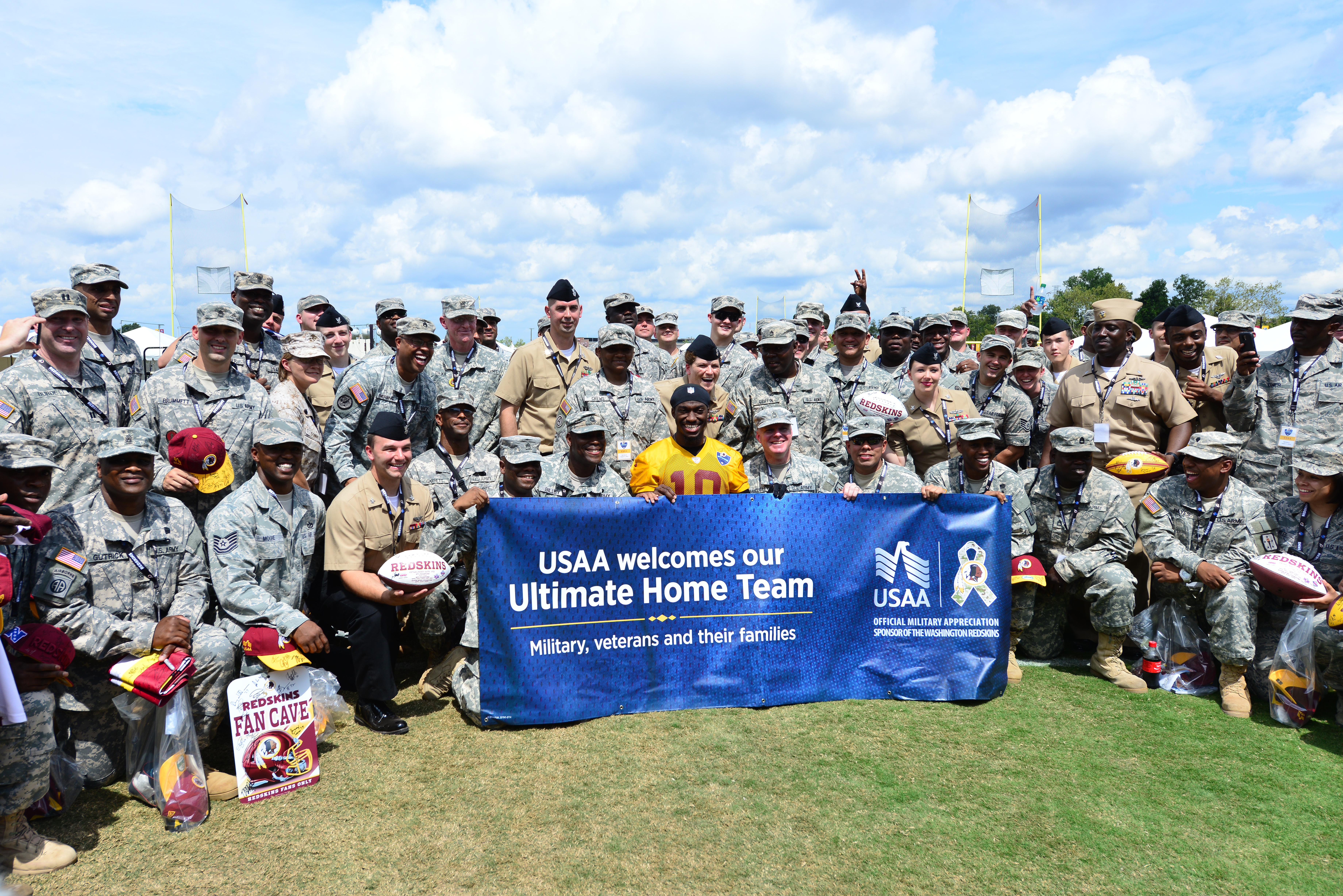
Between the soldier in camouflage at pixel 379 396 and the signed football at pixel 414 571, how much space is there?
154 centimetres

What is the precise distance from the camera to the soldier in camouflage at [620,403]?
259 inches

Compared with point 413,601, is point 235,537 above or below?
above

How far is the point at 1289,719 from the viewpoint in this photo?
532cm

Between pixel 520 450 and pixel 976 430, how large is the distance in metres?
3.43

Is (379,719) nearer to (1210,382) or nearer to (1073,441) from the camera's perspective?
(1073,441)

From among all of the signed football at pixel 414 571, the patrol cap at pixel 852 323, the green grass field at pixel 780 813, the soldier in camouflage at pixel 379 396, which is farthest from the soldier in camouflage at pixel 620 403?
the green grass field at pixel 780 813

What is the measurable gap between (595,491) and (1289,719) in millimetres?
4895

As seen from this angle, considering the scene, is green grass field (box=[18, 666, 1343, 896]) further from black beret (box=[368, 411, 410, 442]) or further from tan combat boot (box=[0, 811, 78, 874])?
black beret (box=[368, 411, 410, 442])

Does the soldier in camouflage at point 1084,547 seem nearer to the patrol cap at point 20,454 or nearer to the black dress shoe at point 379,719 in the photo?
the black dress shoe at point 379,719

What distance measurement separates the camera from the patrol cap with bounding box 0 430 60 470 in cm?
402

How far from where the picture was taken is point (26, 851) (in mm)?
3672

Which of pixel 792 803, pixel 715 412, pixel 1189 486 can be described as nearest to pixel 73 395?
pixel 715 412

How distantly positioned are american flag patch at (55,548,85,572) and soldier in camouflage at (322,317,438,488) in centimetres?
206

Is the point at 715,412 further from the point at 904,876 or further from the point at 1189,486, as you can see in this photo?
the point at 904,876
